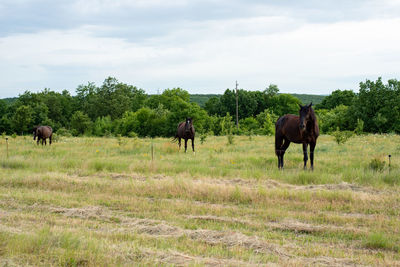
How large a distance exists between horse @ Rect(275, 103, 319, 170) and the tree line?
69.5 feet

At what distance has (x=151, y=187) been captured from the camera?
1130cm

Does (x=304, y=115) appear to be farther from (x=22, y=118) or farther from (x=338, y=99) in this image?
(x=22, y=118)

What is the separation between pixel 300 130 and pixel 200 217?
859 cm

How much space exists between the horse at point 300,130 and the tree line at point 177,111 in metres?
21.2

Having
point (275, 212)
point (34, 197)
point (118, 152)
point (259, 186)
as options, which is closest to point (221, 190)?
point (259, 186)

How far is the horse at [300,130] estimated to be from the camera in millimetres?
14984

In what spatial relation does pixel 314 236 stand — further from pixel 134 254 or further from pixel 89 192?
pixel 89 192

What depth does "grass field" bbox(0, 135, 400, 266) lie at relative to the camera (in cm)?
567

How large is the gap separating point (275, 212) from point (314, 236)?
165 cm

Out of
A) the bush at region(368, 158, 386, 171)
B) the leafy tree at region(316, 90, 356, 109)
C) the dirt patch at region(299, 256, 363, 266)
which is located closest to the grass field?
the dirt patch at region(299, 256, 363, 266)

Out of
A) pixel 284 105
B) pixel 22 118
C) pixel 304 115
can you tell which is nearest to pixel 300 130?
pixel 304 115

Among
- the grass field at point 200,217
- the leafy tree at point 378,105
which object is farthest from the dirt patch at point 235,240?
the leafy tree at point 378,105

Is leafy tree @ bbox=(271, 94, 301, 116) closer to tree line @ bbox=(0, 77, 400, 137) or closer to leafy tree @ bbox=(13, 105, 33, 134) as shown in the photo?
tree line @ bbox=(0, 77, 400, 137)

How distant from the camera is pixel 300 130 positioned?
15.7m
